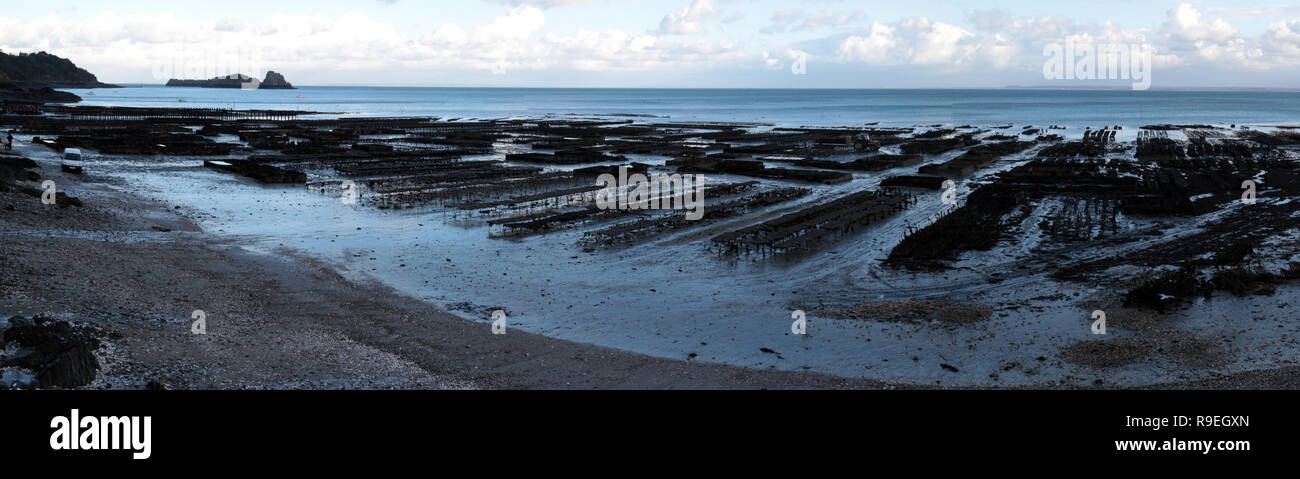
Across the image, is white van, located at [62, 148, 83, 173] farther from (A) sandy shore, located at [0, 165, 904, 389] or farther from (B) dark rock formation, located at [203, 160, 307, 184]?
(A) sandy shore, located at [0, 165, 904, 389]

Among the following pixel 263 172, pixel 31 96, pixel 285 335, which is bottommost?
pixel 285 335

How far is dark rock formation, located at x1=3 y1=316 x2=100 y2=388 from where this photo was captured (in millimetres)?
11008

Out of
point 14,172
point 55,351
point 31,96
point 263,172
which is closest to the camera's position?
point 55,351

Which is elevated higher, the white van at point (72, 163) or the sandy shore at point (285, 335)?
the white van at point (72, 163)

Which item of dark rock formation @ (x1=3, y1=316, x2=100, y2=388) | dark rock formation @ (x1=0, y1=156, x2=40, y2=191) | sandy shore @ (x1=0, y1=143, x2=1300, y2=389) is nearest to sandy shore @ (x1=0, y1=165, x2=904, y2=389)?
sandy shore @ (x1=0, y1=143, x2=1300, y2=389)

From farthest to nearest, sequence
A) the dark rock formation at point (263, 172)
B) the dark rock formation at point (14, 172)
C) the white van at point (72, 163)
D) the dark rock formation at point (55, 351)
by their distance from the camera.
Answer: the dark rock formation at point (263, 172)
the white van at point (72, 163)
the dark rock formation at point (14, 172)
the dark rock formation at point (55, 351)

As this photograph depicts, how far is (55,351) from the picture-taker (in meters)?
11.6

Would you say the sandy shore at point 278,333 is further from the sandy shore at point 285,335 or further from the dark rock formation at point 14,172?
the dark rock formation at point 14,172

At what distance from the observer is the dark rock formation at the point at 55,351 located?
36.1 feet

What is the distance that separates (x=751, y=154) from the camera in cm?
5853

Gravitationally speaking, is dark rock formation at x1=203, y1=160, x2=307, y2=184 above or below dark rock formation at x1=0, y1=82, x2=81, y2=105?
below

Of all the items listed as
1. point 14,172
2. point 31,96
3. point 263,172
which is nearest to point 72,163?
point 14,172

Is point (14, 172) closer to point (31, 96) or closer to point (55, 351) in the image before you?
point (55, 351)

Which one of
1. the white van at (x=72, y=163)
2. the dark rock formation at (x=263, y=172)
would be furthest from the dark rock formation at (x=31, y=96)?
the white van at (x=72, y=163)
